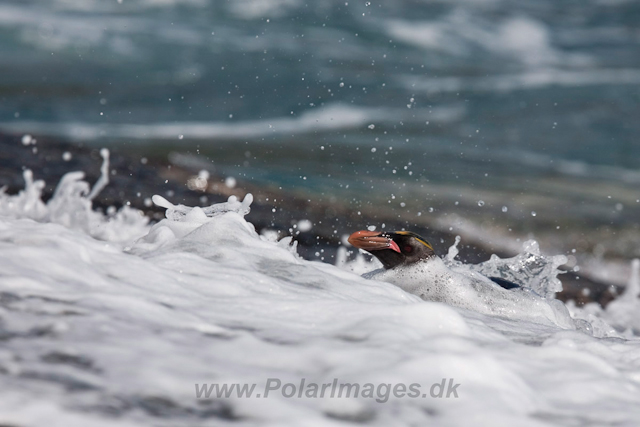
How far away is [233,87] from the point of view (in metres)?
19.1

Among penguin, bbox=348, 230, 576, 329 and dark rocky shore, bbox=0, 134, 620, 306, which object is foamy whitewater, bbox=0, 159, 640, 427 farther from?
dark rocky shore, bbox=0, 134, 620, 306

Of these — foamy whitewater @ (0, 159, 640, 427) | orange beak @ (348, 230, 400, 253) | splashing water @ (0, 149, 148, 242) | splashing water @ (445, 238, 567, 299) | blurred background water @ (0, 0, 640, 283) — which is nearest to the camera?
foamy whitewater @ (0, 159, 640, 427)

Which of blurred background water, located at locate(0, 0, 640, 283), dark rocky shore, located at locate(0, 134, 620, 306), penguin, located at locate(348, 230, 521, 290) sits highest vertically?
blurred background water, located at locate(0, 0, 640, 283)

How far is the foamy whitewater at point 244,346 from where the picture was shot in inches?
98.0

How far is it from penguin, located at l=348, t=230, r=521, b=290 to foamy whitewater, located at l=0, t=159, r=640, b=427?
2.40ft

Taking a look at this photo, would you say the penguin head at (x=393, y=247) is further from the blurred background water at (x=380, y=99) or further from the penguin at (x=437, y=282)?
the blurred background water at (x=380, y=99)

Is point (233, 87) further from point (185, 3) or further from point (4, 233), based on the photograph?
point (4, 233)

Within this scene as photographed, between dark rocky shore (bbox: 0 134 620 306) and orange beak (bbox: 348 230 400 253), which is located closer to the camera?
orange beak (bbox: 348 230 400 253)

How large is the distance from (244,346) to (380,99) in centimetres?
1639

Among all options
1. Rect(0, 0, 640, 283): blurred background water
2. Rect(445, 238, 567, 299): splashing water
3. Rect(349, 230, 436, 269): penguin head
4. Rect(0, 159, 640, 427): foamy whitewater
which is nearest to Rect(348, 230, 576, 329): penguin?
Rect(349, 230, 436, 269): penguin head

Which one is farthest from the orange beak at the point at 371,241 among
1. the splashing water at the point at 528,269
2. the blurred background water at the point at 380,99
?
the blurred background water at the point at 380,99

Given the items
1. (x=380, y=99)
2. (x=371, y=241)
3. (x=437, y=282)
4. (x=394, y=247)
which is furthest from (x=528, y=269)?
(x=380, y=99)

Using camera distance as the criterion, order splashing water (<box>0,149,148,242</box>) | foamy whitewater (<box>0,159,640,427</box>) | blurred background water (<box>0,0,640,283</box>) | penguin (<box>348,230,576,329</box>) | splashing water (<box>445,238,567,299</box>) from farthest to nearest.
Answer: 1. blurred background water (<box>0,0,640,283</box>)
2. splashing water (<box>0,149,148,242</box>)
3. splashing water (<box>445,238,567,299</box>)
4. penguin (<box>348,230,576,329</box>)
5. foamy whitewater (<box>0,159,640,427</box>)

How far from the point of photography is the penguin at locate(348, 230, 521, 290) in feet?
16.1
